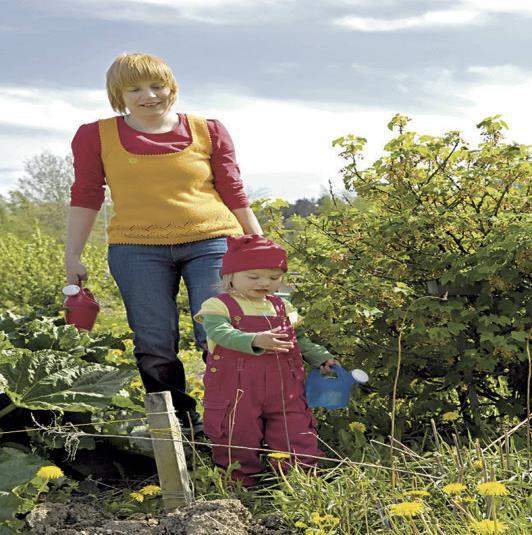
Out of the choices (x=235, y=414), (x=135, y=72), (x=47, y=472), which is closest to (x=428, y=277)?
(x=235, y=414)

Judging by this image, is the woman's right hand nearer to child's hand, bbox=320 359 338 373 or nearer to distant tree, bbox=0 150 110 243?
child's hand, bbox=320 359 338 373

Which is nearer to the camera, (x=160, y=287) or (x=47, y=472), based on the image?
(x=47, y=472)

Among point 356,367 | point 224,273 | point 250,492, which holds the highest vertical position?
point 224,273

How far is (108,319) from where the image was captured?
31.4ft

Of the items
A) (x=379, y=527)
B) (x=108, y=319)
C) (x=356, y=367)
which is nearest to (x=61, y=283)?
(x=108, y=319)

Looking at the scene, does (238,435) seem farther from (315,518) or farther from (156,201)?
(156,201)

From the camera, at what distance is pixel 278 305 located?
10.5 ft

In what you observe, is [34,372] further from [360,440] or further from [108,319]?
[108,319]

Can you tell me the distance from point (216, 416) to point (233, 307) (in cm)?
38

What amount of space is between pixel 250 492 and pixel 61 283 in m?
8.81

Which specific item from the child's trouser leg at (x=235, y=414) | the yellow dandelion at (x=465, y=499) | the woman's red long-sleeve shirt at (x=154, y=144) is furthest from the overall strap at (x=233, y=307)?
the yellow dandelion at (x=465, y=499)

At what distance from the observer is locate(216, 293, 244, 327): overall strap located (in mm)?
3062

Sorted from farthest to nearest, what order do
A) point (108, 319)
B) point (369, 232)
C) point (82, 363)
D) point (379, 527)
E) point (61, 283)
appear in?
point (61, 283) < point (108, 319) < point (369, 232) < point (82, 363) < point (379, 527)

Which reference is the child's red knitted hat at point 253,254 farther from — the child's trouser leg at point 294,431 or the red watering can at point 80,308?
the red watering can at point 80,308
